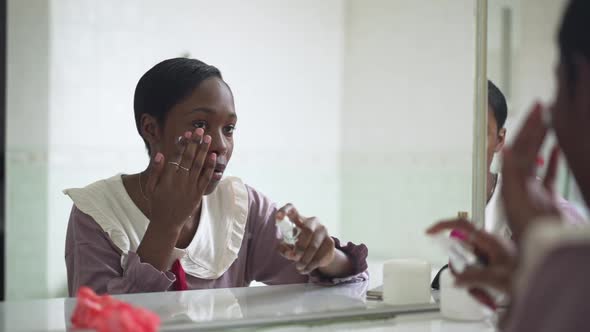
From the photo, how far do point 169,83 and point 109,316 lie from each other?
50 cm

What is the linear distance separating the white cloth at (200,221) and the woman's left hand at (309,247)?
0.14m

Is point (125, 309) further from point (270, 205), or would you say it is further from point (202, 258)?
point (270, 205)

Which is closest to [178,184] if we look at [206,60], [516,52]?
[516,52]

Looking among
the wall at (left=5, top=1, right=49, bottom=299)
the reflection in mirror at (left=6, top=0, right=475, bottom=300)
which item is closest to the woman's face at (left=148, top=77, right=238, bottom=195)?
the reflection in mirror at (left=6, top=0, right=475, bottom=300)

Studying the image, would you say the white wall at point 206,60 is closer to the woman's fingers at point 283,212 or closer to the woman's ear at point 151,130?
the woman's ear at point 151,130

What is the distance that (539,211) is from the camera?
0.34m

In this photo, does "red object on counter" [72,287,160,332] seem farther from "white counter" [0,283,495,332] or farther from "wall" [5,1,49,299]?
"wall" [5,1,49,299]

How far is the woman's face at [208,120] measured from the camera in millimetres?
914

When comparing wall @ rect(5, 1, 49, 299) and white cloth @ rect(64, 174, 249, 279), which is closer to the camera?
white cloth @ rect(64, 174, 249, 279)

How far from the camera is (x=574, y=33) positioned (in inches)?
14.6

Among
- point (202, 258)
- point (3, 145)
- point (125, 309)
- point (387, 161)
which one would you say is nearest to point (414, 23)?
point (387, 161)

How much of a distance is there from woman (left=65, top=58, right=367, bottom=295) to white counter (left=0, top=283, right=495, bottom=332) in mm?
70

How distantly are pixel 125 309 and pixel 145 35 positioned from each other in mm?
1421

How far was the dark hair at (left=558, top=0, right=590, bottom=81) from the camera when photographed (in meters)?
0.36
